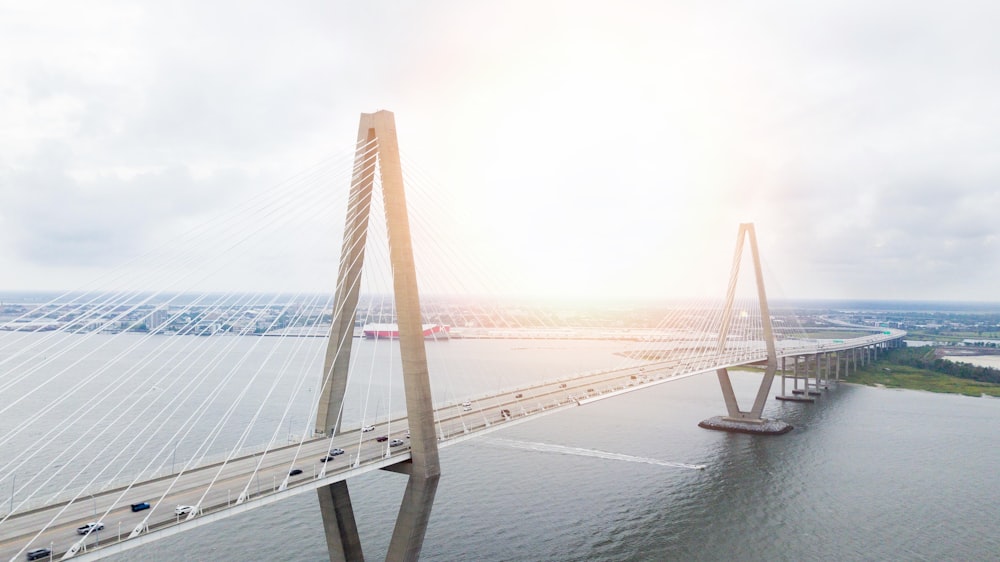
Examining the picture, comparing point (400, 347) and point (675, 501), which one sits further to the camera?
point (675, 501)

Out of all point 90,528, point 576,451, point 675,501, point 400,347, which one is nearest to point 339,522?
point 400,347

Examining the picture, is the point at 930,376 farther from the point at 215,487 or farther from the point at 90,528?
the point at 90,528

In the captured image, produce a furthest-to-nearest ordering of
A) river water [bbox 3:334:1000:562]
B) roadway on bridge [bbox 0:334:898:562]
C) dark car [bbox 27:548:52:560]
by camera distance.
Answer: river water [bbox 3:334:1000:562] < roadway on bridge [bbox 0:334:898:562] < dark car [bbox 27:548:52:560]

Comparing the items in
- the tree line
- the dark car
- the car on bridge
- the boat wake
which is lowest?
the boat wake

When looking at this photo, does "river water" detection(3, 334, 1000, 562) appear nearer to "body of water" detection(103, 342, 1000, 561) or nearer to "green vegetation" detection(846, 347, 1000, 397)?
"body of water" detection(103, 342, 1000, 561)

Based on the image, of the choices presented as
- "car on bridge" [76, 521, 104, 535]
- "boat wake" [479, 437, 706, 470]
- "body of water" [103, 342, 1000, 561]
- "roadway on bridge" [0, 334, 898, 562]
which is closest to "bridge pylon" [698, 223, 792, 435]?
"body of water" [103, 342, 1000, 561]

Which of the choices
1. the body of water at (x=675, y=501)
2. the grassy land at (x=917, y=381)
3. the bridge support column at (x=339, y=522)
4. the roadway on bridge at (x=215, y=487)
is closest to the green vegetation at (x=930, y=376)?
the grassy land at (x=917, y=381)
